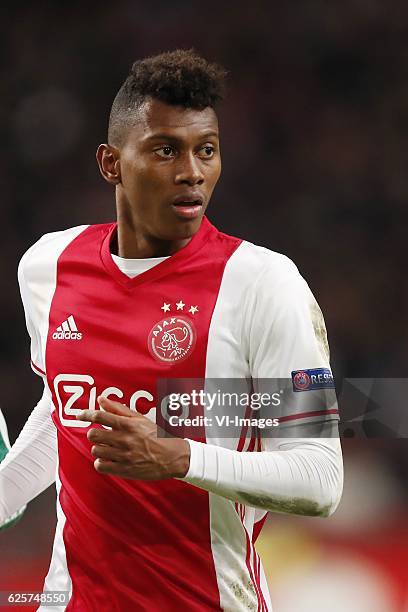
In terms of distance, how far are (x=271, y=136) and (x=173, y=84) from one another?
10.7 feet

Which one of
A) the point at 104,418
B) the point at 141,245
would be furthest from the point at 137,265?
the point at 104,418

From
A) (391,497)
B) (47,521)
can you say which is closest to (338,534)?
Result: (391,497)

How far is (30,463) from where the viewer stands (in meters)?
2.47

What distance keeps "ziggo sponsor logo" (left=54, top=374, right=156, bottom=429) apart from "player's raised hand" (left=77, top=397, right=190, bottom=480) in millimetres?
277

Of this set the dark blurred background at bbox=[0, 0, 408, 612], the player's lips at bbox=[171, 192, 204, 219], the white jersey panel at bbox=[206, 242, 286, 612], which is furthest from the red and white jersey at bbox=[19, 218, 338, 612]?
the dark blurred background at bbox=[0, 0, 408, 612]

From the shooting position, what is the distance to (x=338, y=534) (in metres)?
4.36

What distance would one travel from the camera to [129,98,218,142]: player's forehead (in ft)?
6.99

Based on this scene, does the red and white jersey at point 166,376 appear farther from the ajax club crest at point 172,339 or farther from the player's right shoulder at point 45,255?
the player's right shoulder at point 45,255

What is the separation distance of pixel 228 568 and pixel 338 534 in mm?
2309

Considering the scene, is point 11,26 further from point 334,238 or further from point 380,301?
point 380,301

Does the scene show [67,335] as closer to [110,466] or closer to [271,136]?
[110,466]

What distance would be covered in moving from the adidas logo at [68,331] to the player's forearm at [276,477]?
1.57ft

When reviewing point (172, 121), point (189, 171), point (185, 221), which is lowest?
point (185, 221)

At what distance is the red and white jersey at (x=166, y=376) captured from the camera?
6.91ft
